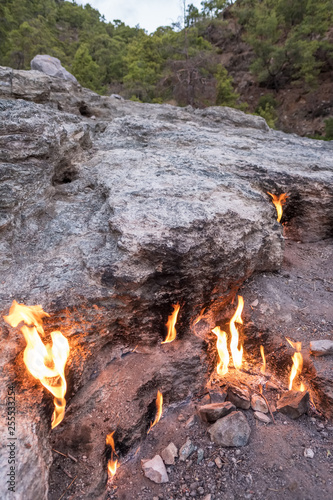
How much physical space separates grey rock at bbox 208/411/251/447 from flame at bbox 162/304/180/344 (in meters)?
0.88

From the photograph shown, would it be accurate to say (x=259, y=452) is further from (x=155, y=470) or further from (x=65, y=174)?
(x=65, y=174)

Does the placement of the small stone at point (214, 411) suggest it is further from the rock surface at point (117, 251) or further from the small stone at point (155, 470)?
the small stone at point (155, 470)

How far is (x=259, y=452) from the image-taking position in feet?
7.35

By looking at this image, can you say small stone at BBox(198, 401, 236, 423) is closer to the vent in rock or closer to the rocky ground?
the rocky ground

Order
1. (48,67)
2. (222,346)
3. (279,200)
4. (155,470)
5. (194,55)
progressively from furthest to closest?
1. (194,55)
2. (48,67)
3. (279,200)
4. (222,346)
5. (155,470)

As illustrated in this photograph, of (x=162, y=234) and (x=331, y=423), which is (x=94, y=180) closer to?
(x=162, y=234)

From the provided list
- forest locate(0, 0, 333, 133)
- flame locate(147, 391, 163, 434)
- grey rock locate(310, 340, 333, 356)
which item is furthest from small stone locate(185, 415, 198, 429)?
forest locate(0, 0, 333, 133)

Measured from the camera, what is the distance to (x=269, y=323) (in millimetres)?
2996

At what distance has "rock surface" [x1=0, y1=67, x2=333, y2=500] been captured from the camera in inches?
86.9

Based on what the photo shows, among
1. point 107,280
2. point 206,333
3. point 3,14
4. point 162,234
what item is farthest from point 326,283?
point 3,14

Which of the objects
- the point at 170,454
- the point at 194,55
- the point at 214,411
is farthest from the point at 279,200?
the point at 194,55

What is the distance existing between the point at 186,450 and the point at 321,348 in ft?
5.56

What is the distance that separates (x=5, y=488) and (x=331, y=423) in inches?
107

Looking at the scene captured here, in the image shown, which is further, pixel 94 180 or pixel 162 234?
pixel 94 180
